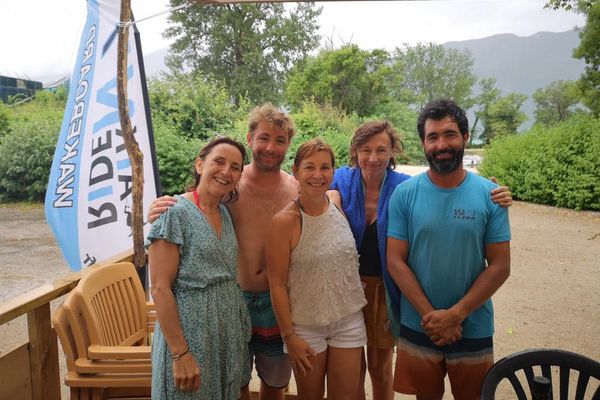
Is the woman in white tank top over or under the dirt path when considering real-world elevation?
over

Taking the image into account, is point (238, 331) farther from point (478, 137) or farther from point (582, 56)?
point (478, 137)

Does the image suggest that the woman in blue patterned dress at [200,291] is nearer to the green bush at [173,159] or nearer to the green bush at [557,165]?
the green bush at [173,159]

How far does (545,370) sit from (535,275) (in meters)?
5.26

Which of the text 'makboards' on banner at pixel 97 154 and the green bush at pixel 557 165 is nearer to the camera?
the text 'makboards' on banner at pixel 97 154

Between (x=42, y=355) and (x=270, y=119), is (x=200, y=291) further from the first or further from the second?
(x=42, y=355)

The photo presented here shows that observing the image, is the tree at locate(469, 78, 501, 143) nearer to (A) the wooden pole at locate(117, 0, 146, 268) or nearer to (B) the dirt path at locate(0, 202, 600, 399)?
(B) the dirt path at locate(0, 202, 600, 399)

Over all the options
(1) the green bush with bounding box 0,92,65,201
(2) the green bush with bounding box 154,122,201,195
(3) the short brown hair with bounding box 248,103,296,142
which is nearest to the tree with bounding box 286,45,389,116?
Result: (2) the green bush with bounding box 154,122,201,195

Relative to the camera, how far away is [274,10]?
2944 cm

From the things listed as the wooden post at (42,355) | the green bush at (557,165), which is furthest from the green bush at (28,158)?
the green bush at (557,165)

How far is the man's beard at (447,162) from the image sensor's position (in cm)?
189

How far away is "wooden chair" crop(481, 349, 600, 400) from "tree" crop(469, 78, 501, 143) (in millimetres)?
51458

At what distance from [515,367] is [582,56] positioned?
46.3 feet

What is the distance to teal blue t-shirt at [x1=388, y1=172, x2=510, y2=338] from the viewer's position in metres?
1.86

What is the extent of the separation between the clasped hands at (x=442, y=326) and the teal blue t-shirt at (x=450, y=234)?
0.05 meters
